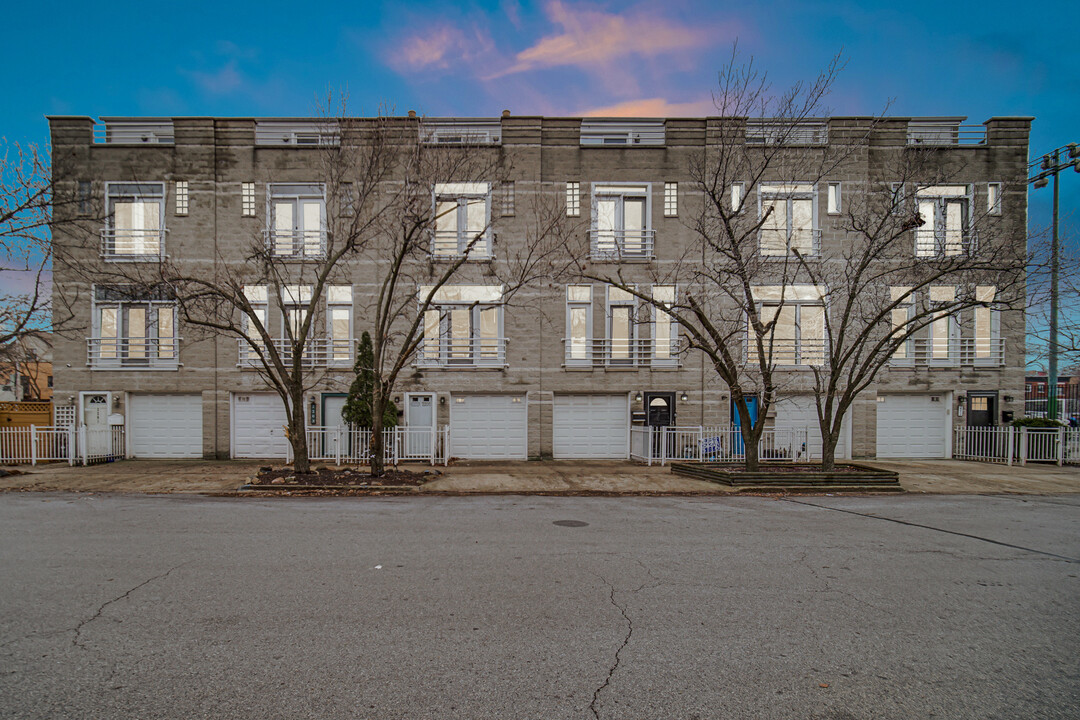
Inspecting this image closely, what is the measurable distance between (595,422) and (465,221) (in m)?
8.38

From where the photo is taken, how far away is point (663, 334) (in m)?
19.1

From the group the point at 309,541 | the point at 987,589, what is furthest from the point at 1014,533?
the point at 309,541

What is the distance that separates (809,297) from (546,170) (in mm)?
10262

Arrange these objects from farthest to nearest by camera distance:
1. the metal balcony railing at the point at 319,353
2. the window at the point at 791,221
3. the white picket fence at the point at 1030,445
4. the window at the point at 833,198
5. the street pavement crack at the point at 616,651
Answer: the window at the point at 833,198 < the window at the point at 791,221 < the metal balcony railing at the point at 319,353 < the white picket fence at the point at 1030,445 < the street pavement crack at the point at 616,651

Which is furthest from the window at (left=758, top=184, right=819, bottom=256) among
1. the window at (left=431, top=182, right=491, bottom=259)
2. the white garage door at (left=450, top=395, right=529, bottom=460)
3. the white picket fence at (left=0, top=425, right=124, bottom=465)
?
the white picket fence at (left=0, top=425, right=124, bottom=465)

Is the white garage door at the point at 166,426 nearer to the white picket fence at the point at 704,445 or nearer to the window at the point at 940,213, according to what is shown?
the white picket fence at the point at 704,445

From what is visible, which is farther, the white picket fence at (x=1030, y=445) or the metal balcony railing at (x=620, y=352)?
the metal balcony railing at (x=620, y=352)

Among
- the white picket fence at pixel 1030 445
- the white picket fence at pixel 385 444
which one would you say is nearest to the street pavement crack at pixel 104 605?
the white picket fence at pixel 385 444

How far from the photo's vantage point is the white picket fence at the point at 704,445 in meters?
17.2

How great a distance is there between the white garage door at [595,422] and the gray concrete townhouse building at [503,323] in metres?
0.07

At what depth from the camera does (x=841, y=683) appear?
3781 mm

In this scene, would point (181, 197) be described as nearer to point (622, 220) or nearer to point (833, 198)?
point (622, 220)

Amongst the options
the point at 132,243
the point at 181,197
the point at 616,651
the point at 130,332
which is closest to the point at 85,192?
the point at 132,243

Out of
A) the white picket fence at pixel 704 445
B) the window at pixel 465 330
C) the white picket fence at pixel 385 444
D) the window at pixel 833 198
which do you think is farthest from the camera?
the window at pixel 833 198
